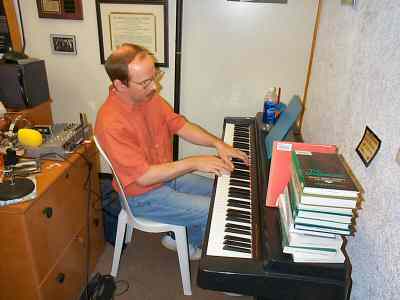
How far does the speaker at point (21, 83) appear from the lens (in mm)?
1881

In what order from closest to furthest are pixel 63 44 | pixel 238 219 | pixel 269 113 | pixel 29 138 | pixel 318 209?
pixel 318 209 < pixel 238 219 < pixel 29 138 < pixel 269 113 < pixel 63 44

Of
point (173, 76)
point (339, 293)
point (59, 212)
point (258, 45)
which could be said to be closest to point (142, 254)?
point (59, 212)

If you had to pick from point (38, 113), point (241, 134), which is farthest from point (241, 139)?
point (38, 113)

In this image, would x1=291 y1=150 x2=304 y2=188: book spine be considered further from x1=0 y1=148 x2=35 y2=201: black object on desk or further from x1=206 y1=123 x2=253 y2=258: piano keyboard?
x1=0 y1=148 x2=35 y2=201: black object on desk

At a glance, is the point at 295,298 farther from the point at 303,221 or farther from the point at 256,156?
the point at 256,156

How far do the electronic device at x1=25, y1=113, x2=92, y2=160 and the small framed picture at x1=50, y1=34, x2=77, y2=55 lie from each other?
713 mm

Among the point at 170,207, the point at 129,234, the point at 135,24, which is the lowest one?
the point at 129,234

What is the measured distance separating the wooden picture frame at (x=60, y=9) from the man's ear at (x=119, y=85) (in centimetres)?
95

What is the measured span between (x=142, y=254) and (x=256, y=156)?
1.00 metres

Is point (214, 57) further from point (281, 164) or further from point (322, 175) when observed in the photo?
point (322, 175)

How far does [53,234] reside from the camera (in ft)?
4.64

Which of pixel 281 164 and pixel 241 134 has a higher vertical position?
pixel 281 164

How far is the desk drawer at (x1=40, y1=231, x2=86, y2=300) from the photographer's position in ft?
4.67

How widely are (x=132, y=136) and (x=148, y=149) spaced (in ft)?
0.61
